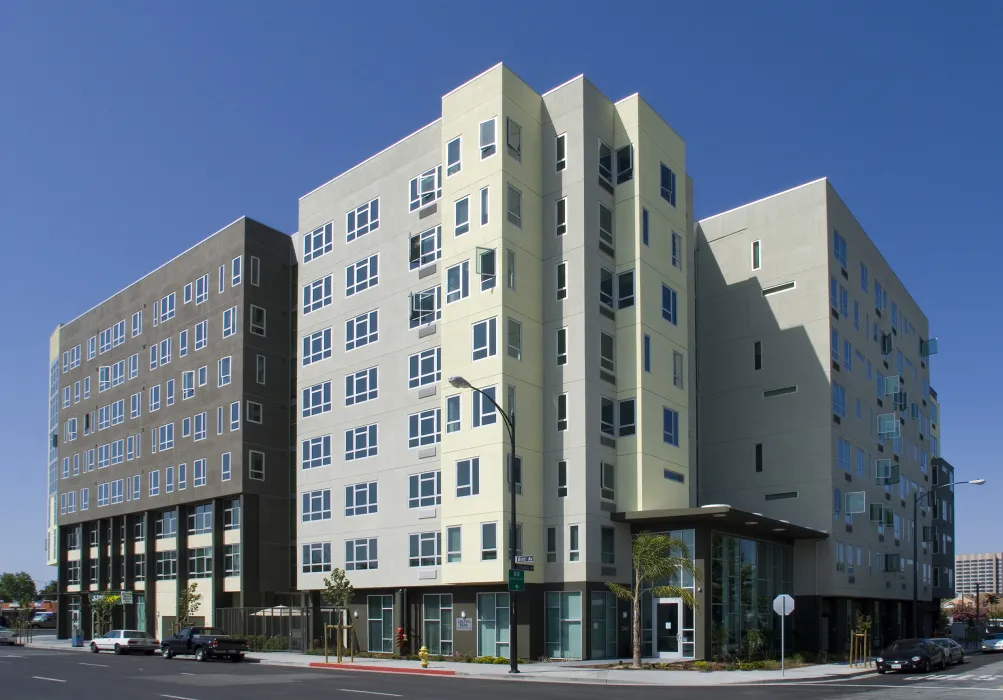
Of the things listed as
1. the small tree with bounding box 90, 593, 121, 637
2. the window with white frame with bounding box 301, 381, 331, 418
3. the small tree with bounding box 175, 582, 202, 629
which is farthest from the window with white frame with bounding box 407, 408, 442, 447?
the small tree with bounding box 90, 593, 121, 637

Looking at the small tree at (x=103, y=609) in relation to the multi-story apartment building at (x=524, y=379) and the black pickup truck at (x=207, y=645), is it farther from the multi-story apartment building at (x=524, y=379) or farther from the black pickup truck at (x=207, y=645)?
the multi-story apartment building at (x=524, y=379)

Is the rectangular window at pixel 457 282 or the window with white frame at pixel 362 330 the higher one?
Result: the rectangular window at pixel 457 282

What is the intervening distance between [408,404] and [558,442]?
8.46 metres

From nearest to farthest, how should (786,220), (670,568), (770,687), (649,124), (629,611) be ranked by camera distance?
(770,687), (670,568), (629,611), (649,124), (786,220)

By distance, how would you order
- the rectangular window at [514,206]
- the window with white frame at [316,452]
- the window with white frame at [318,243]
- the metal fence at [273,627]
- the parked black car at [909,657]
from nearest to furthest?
1. the parked black car at [909,657]
2. the rectangular window at [514,206]
3. the metal fence at [273,627]
4. the window with white frame at [316,452]
5. the window with white frame at [318,243]

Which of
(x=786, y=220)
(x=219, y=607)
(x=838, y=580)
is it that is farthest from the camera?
(x=219, y=607)

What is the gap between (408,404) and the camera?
4597 cm

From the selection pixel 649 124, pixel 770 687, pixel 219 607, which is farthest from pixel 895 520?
pixel 219 607

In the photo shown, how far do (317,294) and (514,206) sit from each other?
53.5 ft

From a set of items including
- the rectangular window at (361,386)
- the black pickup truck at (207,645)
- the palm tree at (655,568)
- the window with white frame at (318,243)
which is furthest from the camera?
the window with white frame at (318,243)

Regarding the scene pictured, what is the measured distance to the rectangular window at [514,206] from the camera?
41.9 meters

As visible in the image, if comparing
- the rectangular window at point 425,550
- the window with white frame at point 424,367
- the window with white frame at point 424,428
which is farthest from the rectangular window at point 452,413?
the rectangular window at point 425,550

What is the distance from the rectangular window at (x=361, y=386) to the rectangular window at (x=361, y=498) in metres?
4.39

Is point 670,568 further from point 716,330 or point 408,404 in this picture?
point 716,330
